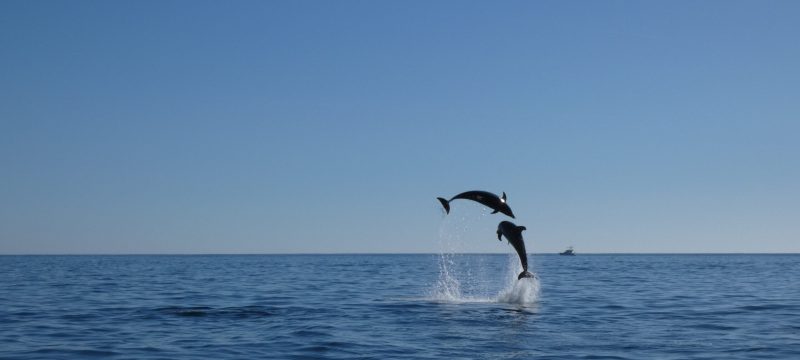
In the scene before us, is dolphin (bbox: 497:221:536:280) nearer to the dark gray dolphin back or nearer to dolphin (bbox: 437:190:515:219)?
the dark gray dolphin back

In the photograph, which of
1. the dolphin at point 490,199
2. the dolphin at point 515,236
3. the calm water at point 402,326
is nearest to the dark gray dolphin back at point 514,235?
the dolphin at point 515,236

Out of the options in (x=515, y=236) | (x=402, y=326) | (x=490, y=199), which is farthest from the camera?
(x=515, y=236)

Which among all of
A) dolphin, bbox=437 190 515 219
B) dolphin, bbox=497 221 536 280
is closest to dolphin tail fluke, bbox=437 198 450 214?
dolphin, bbox=437 190 515 219

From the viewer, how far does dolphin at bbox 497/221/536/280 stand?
29672mm

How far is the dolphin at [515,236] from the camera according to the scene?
29.7m

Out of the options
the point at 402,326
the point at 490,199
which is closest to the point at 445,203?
the point at 490,199

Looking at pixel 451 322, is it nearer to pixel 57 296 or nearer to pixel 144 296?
pixel 144 296

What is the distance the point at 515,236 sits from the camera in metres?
29.8

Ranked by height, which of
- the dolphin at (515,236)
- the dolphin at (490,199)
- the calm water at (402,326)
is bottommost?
the calm water at (402,326)

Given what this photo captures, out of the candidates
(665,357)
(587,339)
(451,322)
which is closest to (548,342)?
(587,339)

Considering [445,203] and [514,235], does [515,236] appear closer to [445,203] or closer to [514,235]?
[514,235]

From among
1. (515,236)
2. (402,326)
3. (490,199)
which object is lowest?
(402,326)

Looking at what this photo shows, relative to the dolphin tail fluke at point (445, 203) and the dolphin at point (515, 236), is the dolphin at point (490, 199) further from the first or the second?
the dolphin at point (515, 236)

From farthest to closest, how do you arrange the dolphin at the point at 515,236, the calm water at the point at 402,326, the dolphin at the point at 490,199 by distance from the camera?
the dolphin at the point at 515,236
the dolphin at the point at 490,199
the calm water at the point at 402,326
